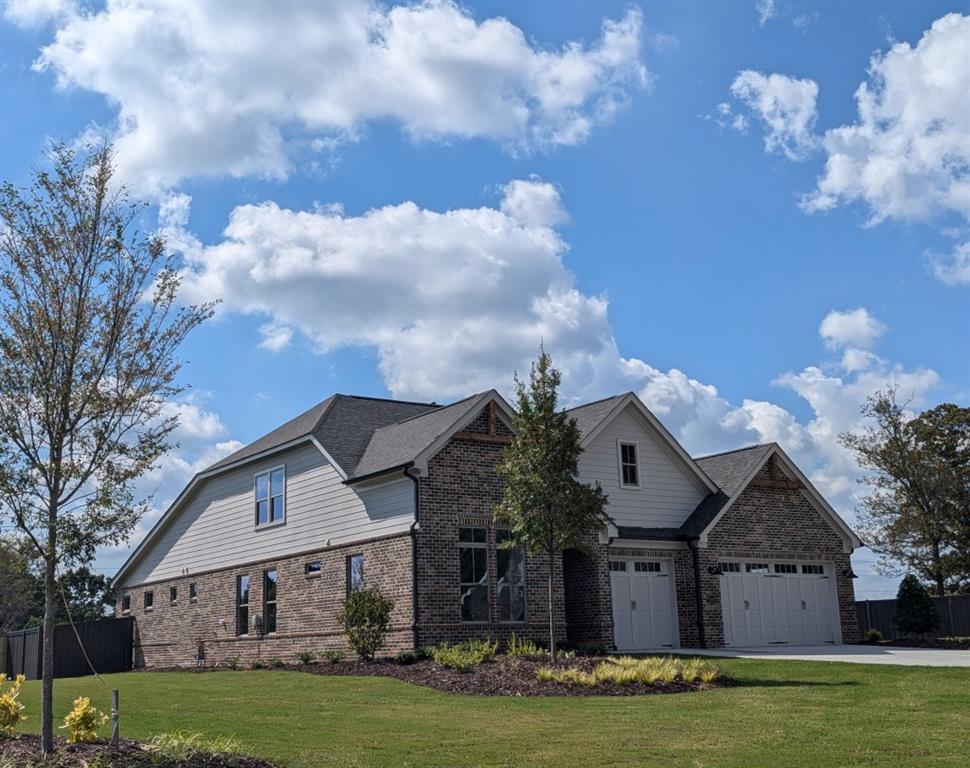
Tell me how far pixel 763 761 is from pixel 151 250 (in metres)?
8.41

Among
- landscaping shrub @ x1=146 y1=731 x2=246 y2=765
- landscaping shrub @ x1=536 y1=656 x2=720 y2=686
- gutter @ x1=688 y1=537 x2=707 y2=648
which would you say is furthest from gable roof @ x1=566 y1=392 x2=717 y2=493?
landscaping shrub @ x1=146 y1=731 x2=246 y2=765

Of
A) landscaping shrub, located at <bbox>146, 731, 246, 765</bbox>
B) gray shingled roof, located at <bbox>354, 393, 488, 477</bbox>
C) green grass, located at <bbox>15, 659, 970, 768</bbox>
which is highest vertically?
gray shingled roof, located at <bbox>354, 393, 488, 477</bbox>

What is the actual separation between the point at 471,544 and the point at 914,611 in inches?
586

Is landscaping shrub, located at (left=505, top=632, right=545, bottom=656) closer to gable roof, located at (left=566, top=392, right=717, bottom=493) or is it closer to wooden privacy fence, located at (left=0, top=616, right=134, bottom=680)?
gable roof, located at (left=566, top=392, right=717, bottom=493)

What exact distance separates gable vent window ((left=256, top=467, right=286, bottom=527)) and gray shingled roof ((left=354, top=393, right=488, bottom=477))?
323 centimetres

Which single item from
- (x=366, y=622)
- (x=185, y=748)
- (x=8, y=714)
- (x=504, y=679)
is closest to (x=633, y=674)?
(x=504, y=679)

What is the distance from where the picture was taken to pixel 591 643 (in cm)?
2639

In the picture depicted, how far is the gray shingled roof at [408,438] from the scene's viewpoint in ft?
82.8

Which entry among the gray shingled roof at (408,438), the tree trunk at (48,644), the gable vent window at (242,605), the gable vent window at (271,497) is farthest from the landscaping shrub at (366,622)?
the tree trunk at (48,644)

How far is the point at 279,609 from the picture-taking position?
94.9ft

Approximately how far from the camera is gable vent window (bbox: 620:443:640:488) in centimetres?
2938

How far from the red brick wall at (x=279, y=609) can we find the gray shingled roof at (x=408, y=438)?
73.2 inches

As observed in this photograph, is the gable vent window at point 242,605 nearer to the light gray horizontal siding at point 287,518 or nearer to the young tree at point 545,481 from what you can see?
the light gray horizontal siding at point 287,518

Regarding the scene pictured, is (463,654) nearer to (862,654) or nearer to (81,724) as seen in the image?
(862,654)
